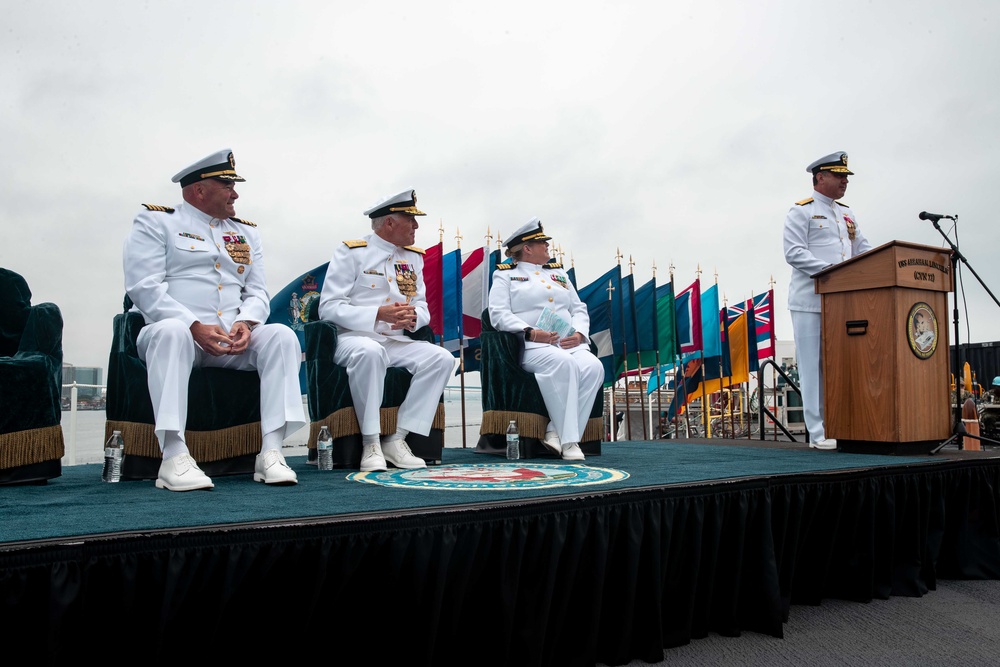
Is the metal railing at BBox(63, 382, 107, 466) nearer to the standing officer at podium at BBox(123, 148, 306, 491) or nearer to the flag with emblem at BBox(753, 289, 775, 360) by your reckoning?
the standing officer at podium at BBox(123, 148, 306, 491)

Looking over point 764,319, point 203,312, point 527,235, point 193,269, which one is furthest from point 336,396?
point 764,319

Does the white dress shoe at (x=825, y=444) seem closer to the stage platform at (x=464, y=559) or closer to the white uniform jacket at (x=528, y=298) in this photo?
the stage platform at (x=464, y=559)

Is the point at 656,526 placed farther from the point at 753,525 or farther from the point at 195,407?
the point at 195,407

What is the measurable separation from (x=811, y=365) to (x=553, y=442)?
155 cm

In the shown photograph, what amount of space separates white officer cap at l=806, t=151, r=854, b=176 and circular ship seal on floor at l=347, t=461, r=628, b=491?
2386 mm

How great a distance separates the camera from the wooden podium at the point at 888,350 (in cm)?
349

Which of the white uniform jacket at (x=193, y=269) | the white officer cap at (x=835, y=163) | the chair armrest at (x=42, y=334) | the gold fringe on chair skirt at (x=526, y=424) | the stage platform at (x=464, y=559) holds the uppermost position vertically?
the white officer cap at (x=835, y=163)

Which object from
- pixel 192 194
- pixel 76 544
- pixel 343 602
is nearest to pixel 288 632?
pixel 343 602

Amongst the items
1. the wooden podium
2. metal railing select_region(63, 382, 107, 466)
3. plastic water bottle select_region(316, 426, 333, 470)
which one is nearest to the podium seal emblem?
the wooden podium

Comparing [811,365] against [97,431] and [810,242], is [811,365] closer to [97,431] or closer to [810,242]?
[810,242]

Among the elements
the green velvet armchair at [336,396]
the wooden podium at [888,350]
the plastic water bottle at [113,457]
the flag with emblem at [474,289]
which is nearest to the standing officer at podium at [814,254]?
the wooden podium at [888,350]

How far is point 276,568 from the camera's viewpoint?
5.30 feet

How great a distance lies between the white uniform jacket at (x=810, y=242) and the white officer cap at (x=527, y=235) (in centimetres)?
139

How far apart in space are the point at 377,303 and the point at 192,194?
100cm
